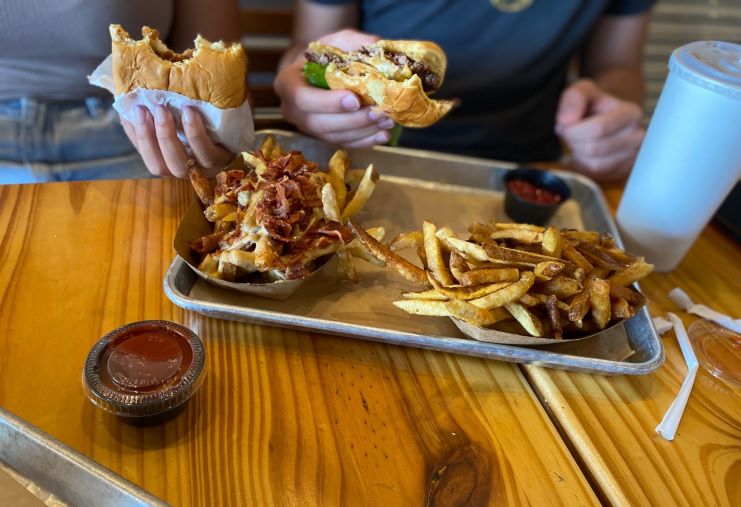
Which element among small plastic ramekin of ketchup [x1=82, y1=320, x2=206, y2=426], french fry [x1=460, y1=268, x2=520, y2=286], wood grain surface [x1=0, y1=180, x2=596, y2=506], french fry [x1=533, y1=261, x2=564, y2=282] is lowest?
wood grain surface [x1=0, y1=180, x2=596, y2=506]

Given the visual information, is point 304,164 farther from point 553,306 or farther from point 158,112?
point 553,306

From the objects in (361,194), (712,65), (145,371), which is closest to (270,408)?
(145,371)

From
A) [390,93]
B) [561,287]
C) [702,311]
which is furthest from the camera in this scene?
[702,311]

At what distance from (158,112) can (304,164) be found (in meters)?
0.39

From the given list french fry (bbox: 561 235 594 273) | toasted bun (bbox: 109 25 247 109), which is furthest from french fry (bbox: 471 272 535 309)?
toasted bun (bbox: 109 25 247 109)

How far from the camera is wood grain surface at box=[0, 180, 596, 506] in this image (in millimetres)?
988

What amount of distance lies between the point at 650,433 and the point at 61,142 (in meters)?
1.91

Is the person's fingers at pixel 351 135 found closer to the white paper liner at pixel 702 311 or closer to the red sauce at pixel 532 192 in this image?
the red sauce at pixel 532 192

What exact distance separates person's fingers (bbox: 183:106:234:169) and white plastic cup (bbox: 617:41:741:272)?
123cm

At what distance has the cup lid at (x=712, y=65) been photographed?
1367mm

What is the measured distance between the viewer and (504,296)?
1125 mm

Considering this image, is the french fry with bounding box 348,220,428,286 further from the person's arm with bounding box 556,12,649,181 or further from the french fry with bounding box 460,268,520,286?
the person's arm with bounding box 556,12,649,181

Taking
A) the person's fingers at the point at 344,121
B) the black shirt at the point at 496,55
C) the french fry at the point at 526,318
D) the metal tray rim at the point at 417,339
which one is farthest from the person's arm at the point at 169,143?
the black shirt at the point at 496,55

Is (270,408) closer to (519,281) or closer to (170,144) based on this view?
(519,281)
